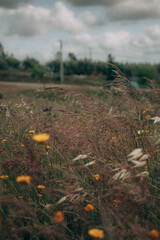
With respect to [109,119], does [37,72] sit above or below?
above

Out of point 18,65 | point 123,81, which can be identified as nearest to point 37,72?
point 123,81

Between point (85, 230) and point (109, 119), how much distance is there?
697 mm

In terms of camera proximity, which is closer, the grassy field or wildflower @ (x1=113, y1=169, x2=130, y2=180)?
wildflower @ (x1=113, y1=169, x2=130, y2=180)

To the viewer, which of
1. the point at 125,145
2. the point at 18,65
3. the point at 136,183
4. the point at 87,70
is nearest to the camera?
the point at 136,183

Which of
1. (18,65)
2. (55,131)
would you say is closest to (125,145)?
(55,131)

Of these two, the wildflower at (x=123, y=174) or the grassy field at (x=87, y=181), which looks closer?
the wildflower at (x=123, y=174)

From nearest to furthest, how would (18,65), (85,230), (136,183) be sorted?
(136,183)
(85,230)
(18,65)

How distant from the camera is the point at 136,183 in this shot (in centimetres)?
95

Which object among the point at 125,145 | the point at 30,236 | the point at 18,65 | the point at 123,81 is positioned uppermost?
the point at 18,65

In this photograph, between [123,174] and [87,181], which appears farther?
[87,181]

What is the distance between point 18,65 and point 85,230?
43330 mm

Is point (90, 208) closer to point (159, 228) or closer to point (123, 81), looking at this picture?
point (159, 228)

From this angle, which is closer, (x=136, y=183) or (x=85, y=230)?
(x=136, y=183)

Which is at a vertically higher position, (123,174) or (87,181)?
(123,174)
